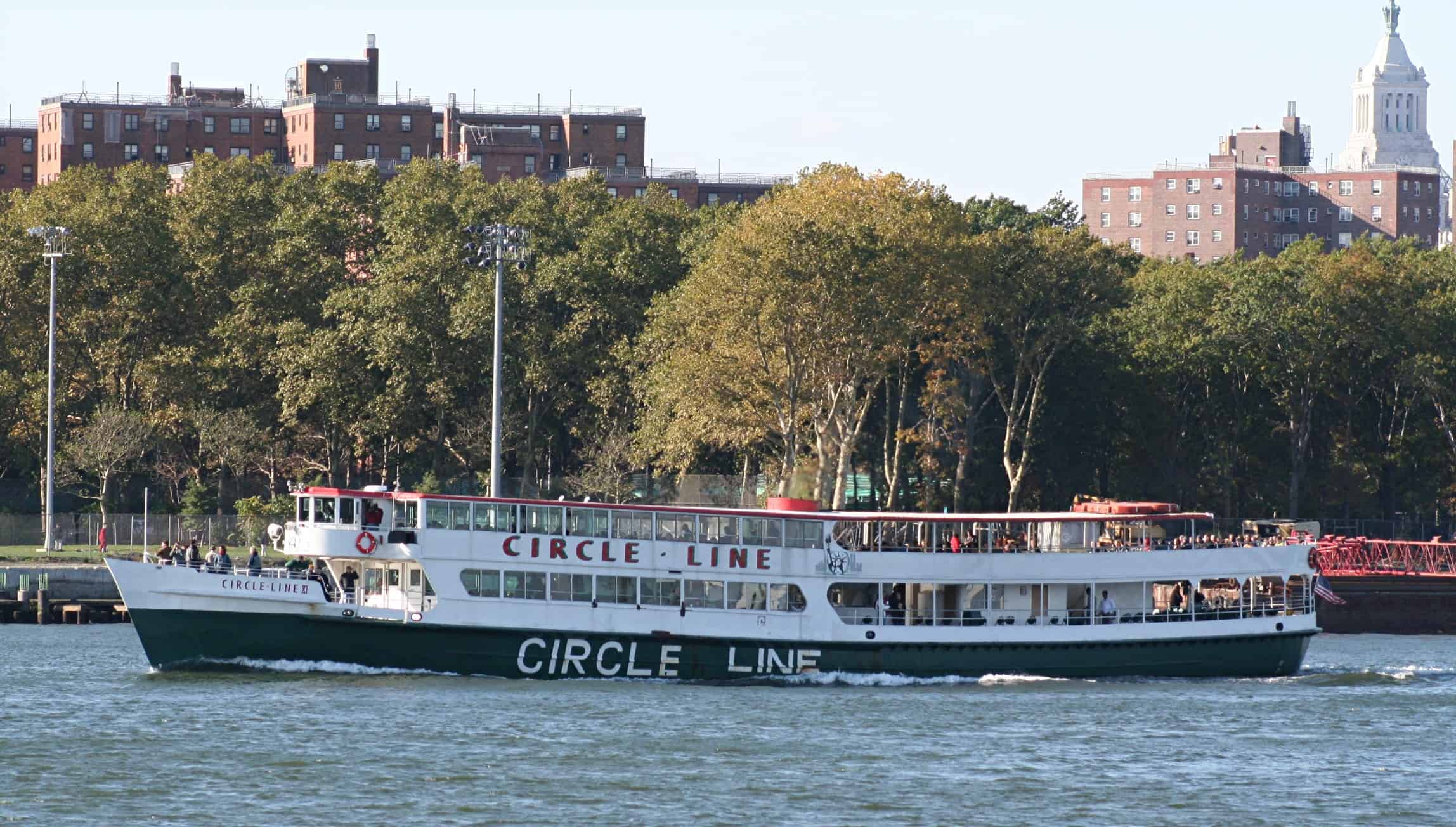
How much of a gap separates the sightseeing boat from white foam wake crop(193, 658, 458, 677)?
14cm

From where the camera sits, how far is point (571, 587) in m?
61.2

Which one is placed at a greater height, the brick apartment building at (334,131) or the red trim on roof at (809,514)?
the brick apartment building at (334,131)

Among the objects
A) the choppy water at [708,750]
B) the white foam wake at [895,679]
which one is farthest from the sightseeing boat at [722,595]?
the choppy water at [708,750]

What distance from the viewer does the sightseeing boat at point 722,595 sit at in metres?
60.4

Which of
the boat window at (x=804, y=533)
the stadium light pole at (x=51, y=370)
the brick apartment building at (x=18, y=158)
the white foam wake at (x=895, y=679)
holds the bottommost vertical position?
the white foam wake at (x=895, y=679)

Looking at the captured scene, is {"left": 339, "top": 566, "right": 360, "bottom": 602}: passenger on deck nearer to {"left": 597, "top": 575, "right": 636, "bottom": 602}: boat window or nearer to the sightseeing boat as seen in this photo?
the sightseeing boat

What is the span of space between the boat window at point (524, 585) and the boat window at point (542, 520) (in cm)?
111

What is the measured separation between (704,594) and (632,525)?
105 inches

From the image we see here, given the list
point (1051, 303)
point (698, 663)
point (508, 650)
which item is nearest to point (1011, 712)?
point (698, 663)

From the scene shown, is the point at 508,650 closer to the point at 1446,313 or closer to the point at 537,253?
the point at 537,253

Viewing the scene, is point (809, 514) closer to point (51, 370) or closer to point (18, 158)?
point (51, 370)

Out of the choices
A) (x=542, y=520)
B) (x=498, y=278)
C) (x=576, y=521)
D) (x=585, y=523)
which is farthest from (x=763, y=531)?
(x=498, y=278)

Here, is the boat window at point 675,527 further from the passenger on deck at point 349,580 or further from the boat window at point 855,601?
the passenger on deck at point 349,580

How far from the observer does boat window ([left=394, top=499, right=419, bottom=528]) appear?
61.1m
